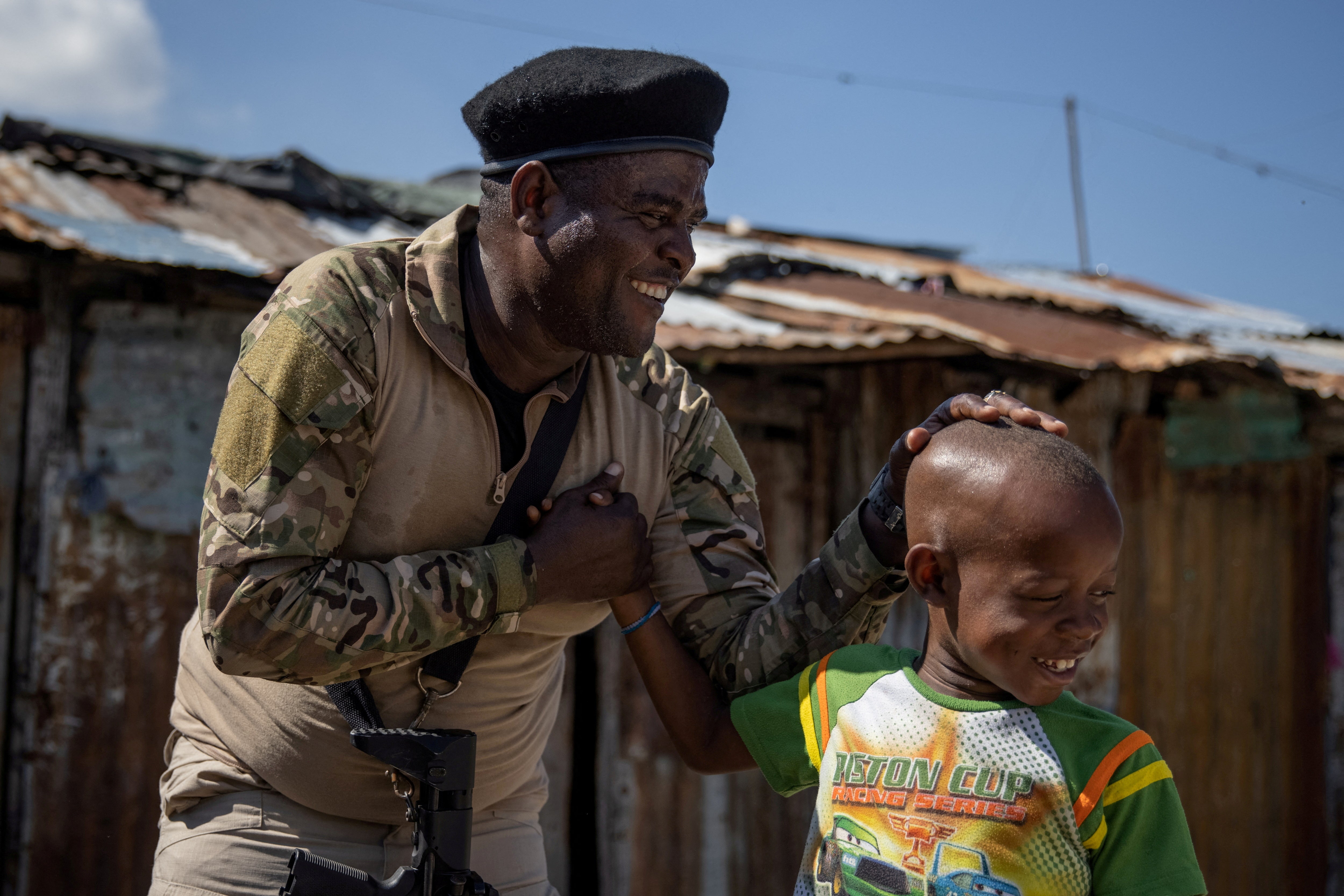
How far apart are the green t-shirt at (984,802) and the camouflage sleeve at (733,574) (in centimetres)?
21

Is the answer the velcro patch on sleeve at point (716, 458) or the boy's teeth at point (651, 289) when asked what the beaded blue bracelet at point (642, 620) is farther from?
the boy's teeth at point (651, 289)

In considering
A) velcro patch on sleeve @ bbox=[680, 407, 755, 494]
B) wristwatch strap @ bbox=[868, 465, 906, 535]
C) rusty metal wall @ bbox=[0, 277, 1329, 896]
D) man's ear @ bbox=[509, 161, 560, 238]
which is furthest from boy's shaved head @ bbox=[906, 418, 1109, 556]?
rusty metal wall @ bbox=[0, 277, 1329, 896]

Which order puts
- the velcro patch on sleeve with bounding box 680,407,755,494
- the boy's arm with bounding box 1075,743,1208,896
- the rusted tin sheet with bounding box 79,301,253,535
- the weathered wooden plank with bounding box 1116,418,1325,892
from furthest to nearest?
the weathered wooden plank with bounding box 1116,418,1325,892, the rusted tin sheet with bounding box 79,301,253,535, the velcro patch on sleeve with bounding box 680,407,755,494, the boy's arm with bounding box 1075,743,1208,896

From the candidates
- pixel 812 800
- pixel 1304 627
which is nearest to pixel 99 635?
pixel 812 800

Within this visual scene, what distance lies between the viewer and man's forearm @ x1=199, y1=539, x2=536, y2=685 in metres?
1.78

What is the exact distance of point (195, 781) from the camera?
6.80 ft

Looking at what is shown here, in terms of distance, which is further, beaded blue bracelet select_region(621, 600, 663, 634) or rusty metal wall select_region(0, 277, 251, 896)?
rusty metal wall select_region(0, 277, 251, 896)

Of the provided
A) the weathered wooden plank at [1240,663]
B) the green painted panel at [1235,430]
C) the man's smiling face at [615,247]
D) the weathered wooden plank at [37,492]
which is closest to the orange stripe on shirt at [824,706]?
the man's smiling face at [615,247]

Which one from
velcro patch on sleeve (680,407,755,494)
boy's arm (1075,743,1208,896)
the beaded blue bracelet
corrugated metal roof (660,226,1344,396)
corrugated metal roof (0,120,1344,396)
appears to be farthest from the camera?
corrugated metal roof (660,226,1344,396)

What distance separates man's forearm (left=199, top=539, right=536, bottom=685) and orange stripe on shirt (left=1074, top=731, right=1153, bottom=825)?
0.92 m

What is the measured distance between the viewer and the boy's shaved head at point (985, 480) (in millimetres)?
1767

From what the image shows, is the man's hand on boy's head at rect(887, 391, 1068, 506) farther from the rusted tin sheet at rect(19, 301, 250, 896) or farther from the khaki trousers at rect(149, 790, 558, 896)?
the rusted tin sheet at rect(19, 301, 250, 896)

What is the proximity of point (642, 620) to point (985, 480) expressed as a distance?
742 mm

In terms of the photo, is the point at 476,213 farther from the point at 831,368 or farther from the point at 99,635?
the point at 831,368
